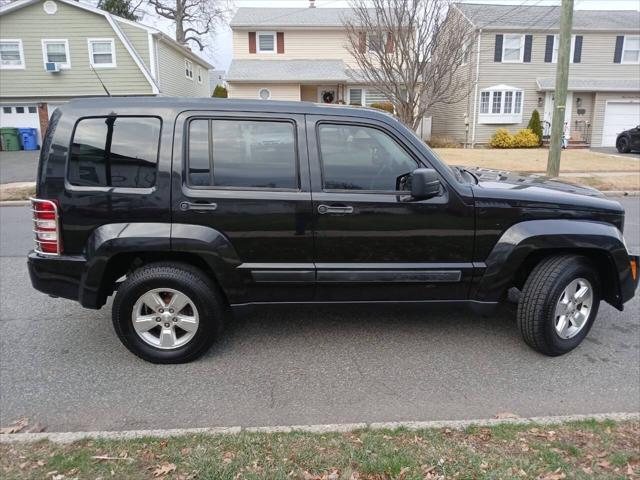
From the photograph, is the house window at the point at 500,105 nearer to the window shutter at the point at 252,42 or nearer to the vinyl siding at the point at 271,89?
the vinyl siding at the point at 271,89

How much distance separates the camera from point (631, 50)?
86.9ft

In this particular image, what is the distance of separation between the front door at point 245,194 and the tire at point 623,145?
75.1ft

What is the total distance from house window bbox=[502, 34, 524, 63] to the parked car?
6592 millimetres

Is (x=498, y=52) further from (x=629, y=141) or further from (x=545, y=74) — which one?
(x=629, y=141)

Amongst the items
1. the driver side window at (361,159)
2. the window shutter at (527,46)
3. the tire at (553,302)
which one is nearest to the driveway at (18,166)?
the driver side window at (361,159)

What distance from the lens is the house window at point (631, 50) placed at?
86.3 feet

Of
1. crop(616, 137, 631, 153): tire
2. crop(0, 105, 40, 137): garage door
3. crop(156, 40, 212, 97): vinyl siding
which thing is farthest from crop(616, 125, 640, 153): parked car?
crop(0, 105, 40, 137): garage door

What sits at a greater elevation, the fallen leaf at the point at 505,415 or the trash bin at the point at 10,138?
the trash bin at the point at 10,138

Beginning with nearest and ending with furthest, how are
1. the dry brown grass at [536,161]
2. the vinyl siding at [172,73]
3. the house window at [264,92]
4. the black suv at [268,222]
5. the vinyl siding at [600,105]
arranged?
the black suv at [268,222] → the dry brown grass at [536,161] → the vinyl siding at [172,73] → the house window at [264,92] → the vinyl siding at [600,105]

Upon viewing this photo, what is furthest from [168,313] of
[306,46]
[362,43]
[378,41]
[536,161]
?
[306,46]

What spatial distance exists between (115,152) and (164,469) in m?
2.28

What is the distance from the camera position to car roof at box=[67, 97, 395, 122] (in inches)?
150

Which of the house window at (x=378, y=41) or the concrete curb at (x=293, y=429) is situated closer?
the concrete curb at (x=293, y=429)

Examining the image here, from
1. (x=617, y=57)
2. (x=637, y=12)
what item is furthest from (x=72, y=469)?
(x=637, y=12)
